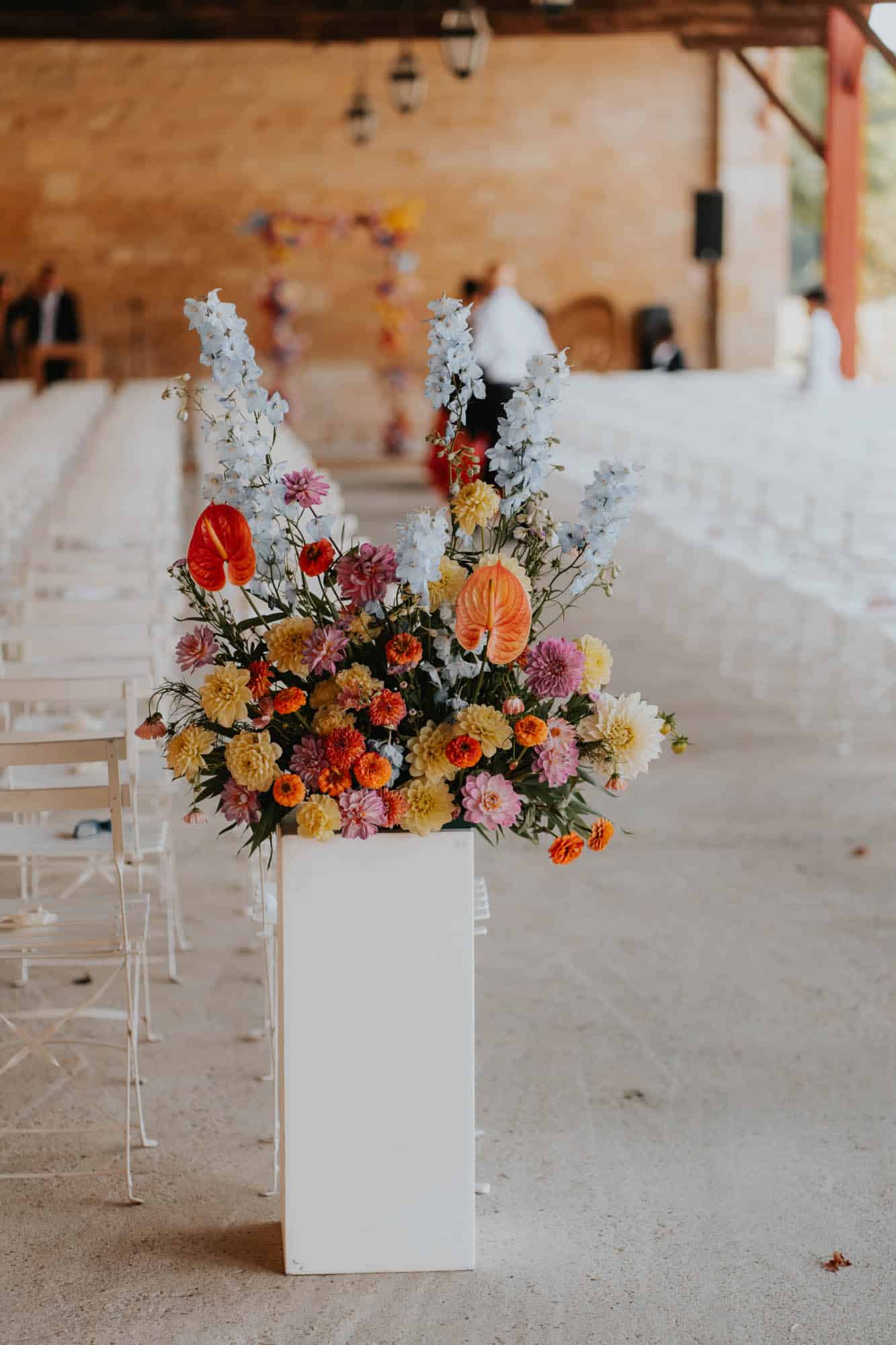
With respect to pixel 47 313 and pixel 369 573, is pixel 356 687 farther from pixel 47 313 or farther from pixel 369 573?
pixel 47 313

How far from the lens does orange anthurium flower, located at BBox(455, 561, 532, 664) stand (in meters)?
2.80

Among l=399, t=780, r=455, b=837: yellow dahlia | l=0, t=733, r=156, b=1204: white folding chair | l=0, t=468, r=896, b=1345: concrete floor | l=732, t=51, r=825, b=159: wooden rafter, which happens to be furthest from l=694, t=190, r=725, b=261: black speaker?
l=399, t=780, r=455, b=837: yellow dahlia

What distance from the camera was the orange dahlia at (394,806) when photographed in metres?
2.85

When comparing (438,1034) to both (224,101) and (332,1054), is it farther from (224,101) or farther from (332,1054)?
(224,101)

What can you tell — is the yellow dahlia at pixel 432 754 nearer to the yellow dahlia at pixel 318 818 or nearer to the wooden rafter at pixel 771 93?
the yellow dahlia at pixel 318 818

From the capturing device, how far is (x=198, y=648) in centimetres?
296

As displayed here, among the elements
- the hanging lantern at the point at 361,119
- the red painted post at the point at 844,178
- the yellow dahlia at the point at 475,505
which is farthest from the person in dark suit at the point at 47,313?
the yellow dahlia at the point at 475,505

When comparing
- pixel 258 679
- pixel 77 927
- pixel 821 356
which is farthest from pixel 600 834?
pixel 821 356

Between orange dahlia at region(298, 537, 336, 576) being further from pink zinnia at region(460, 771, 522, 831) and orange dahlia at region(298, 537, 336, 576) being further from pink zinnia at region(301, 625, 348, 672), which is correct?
pink zinnia at region(460, 771, 522, 831)

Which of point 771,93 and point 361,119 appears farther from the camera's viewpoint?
point 771,93

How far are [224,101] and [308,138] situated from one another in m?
1.03

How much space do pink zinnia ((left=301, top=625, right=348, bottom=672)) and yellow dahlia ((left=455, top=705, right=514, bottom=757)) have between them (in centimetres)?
22

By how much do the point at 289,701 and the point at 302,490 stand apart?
36cm

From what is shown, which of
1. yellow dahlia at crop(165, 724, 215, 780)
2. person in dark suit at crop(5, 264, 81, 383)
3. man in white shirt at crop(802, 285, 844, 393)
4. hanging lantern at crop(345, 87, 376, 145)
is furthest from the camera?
person in dark suit at crop(5, 264, 81, 383)
